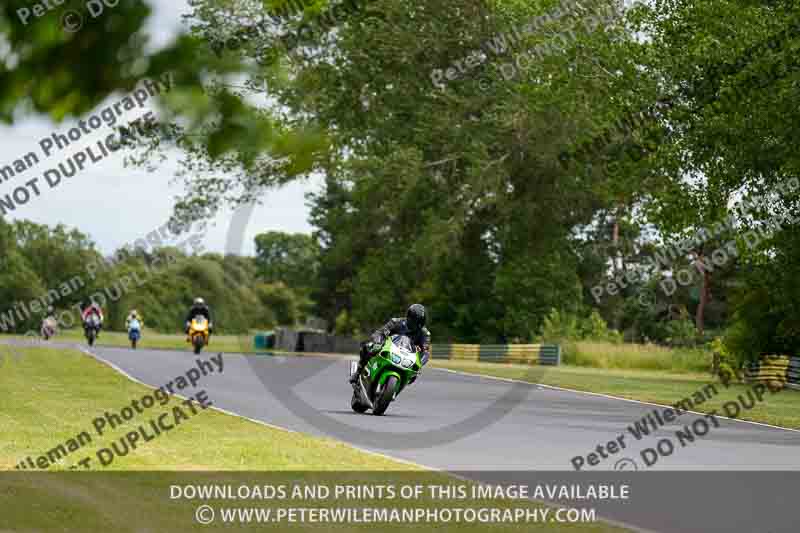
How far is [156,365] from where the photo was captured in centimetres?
3397

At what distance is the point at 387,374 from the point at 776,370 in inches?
784

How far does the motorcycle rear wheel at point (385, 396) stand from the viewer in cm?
1884

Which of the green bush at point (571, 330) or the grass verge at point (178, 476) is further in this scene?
the green bush at point (571, 330)

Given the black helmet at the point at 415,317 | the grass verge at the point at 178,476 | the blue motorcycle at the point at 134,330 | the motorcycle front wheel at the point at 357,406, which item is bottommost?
the grass verge at the point at 178,476

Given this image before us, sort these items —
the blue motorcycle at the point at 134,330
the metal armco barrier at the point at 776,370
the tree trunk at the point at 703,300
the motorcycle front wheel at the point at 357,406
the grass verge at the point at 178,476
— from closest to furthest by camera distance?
the grass verge at the point at 178,476
the motorcycle front wheel at the point at 357,406
the metal armco barrier at the point at 776,370
the blue motorcycle at the point at 134,330
the tree trunk at the point at 703,300

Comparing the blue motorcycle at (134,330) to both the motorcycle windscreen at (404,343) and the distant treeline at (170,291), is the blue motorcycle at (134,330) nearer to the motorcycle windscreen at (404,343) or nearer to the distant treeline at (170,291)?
the motorcycle windscreen at (404,343)

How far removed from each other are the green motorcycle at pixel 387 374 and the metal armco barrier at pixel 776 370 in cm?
1800

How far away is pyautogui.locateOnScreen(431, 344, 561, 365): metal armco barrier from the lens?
50031 mm

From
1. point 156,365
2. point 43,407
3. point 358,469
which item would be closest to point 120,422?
point 43,407

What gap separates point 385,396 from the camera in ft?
62.5

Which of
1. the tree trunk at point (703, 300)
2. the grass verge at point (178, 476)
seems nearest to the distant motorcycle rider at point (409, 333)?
the grass verge at point (178, 476)

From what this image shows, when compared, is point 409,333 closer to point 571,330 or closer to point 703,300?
point 571,330

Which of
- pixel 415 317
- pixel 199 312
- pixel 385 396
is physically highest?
pixel 199 312

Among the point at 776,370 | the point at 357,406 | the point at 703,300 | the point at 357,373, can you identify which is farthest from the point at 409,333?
the point at 703,300
